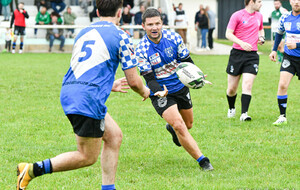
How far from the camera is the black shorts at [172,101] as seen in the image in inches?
247

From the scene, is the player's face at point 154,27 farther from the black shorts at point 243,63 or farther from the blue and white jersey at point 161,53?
the black shorts at point 243,63

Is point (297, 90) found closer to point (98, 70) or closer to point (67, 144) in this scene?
point (67, 144)

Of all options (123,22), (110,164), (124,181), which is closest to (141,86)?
(110,164)

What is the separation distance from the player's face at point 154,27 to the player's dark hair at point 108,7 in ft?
5.37

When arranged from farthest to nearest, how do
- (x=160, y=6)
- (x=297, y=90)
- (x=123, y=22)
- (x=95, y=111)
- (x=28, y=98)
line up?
(x=160, y=6), (x=123, y=22), (x=297, y=90), (x=28, y=98), (x=95, y=111)

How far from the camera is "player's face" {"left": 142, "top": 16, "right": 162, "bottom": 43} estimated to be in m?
6.14

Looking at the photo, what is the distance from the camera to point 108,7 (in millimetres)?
4492

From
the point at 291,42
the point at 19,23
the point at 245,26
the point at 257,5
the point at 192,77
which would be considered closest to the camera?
the point at 192,77

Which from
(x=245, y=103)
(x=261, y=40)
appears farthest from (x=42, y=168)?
(x=261, y=40)

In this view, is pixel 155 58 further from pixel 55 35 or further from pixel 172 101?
pixel 55 35

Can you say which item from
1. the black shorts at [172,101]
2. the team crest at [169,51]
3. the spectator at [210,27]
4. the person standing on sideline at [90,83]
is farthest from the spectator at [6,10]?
the person standing on sideline at [90,83]

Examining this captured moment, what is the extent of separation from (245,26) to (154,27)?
3574mm

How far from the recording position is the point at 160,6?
30406 millimetres

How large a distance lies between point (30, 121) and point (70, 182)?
A: 382 cm
